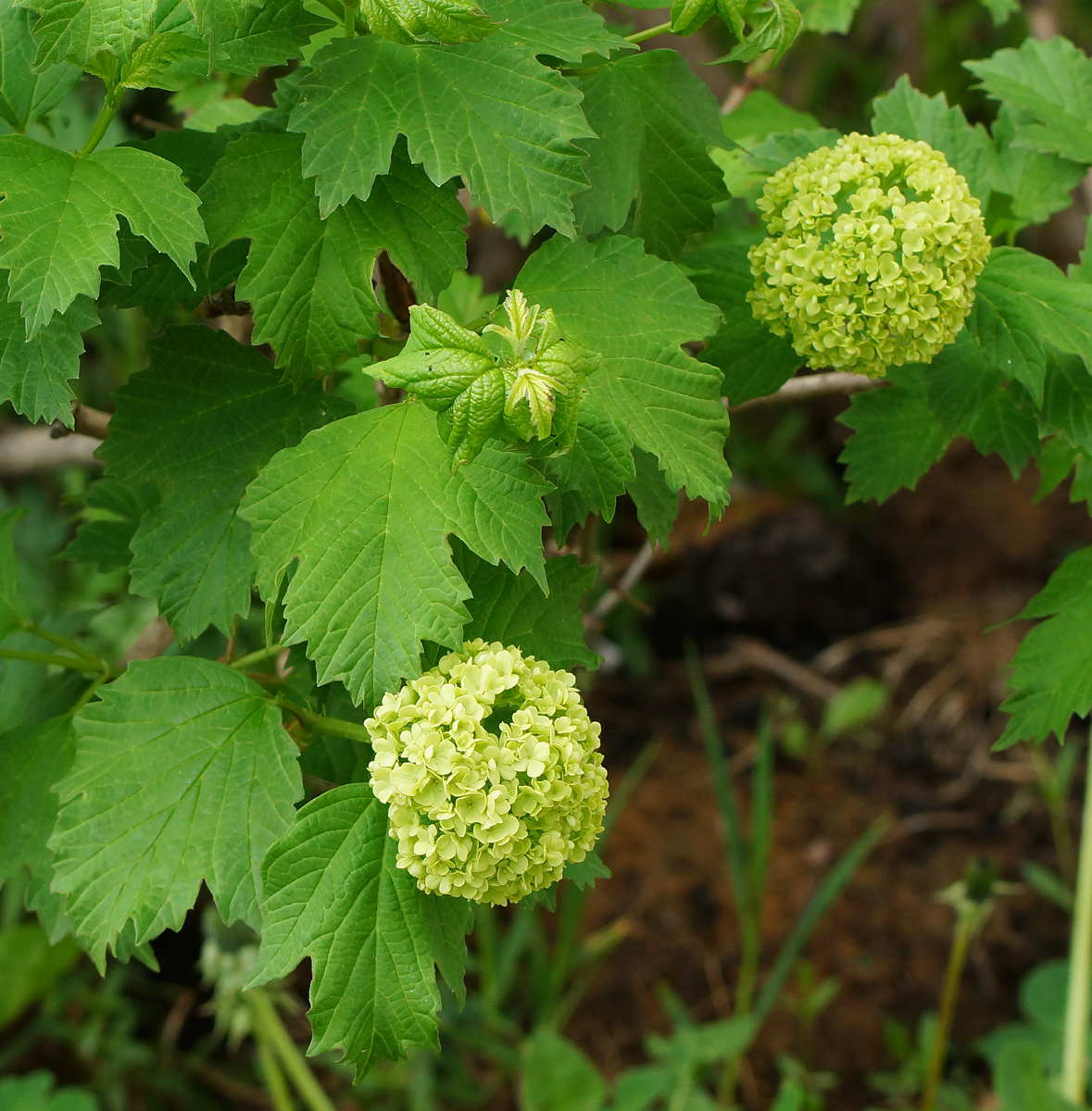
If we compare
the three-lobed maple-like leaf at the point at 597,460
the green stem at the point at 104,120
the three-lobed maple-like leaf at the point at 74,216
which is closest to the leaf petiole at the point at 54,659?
the three-lobed maple-like leaf at the point at 74,216

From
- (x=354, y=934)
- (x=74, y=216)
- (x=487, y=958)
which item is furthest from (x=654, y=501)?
(x=487, y=958)

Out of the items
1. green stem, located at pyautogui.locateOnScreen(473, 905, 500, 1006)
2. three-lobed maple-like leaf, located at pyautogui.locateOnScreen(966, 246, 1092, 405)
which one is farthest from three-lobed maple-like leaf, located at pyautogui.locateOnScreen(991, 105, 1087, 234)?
green stem, located at pyautogui.locateOnScreen(473, 905, 500, 1006)

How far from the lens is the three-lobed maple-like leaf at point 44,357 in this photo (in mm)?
1022

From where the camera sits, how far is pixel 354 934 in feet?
3.19

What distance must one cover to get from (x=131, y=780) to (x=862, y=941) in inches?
98.8

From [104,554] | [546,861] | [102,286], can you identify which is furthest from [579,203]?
[104,554]

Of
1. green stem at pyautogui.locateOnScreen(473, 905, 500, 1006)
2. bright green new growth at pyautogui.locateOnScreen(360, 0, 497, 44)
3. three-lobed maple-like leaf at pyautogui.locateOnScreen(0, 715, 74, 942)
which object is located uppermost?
bright green new growth at pyautogui.locateOnScreen(360, 0, 497, 44)

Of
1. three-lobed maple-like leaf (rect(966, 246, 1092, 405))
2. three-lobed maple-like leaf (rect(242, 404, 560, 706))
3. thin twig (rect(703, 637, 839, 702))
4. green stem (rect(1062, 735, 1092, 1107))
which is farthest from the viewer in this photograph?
thin twig (rect(703, 637, 839, 702))

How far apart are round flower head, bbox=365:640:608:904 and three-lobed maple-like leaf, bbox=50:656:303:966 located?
161mm

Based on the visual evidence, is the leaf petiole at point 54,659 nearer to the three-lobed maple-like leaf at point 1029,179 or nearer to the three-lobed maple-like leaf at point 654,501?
the three-lobed maple-like leaf at point 654,501

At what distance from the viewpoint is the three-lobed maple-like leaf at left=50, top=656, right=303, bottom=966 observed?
1021 mm

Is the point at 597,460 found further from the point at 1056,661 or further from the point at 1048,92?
the point at 1048,92

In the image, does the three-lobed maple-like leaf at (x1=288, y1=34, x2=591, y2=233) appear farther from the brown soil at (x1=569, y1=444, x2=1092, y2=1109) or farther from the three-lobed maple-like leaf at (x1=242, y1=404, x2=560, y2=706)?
the brown soil at (x1=569, y1=444, x2=1092, y2=1109)

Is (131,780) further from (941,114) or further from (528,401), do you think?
(941,114)
